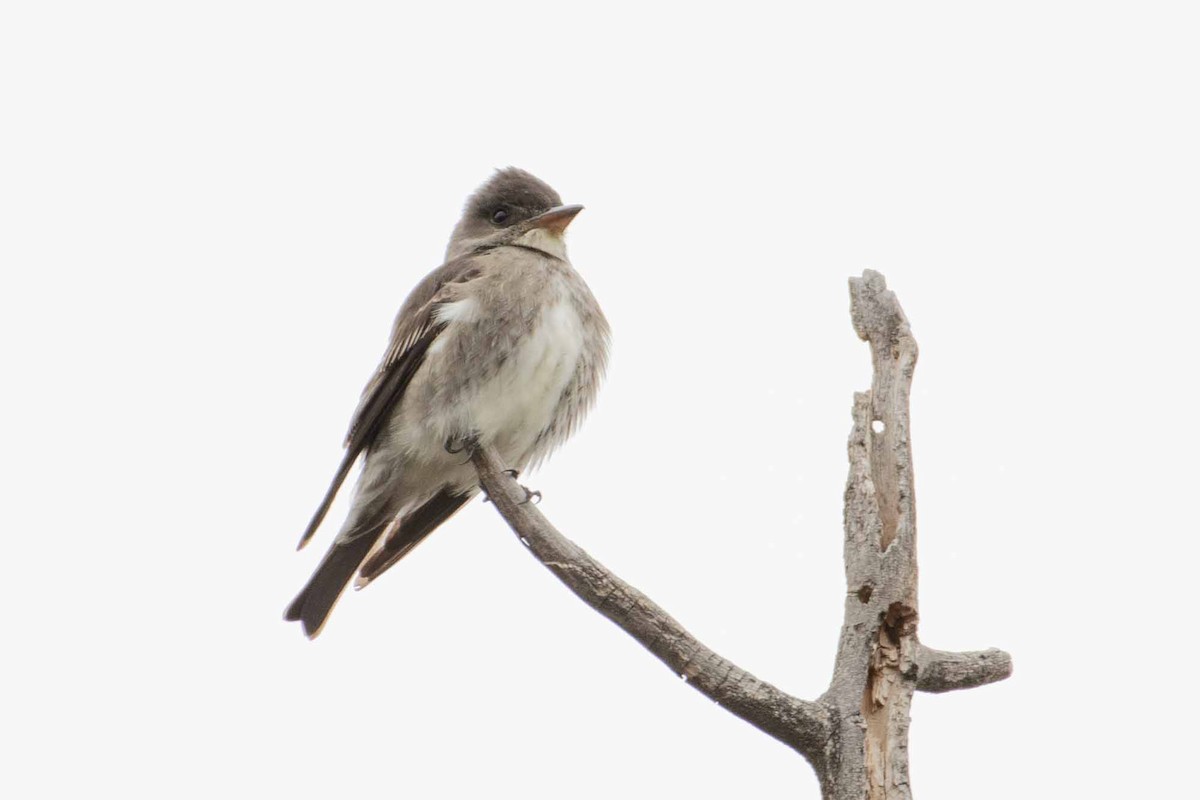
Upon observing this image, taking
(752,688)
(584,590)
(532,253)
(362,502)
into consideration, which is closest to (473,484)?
(362,502)

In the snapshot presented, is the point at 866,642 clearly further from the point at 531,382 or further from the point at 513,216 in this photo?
the point at 513,216

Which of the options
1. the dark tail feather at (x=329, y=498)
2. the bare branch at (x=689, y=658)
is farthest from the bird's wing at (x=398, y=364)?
the bare branch at (x=689, y=658)

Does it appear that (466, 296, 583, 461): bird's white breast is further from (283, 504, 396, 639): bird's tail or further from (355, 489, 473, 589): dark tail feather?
(283, 504, 396, 639): bird's tail

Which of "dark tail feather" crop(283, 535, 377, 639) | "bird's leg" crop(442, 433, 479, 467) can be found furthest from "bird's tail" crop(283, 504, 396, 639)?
"bird's leg" crop(442, 433, 479, 467)

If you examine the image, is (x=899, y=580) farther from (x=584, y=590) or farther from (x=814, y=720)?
(x=584, y=590)

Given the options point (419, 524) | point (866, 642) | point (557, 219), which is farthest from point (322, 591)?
point (866, 642)

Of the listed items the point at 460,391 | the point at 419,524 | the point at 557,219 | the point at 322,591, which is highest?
the point at 557,219
